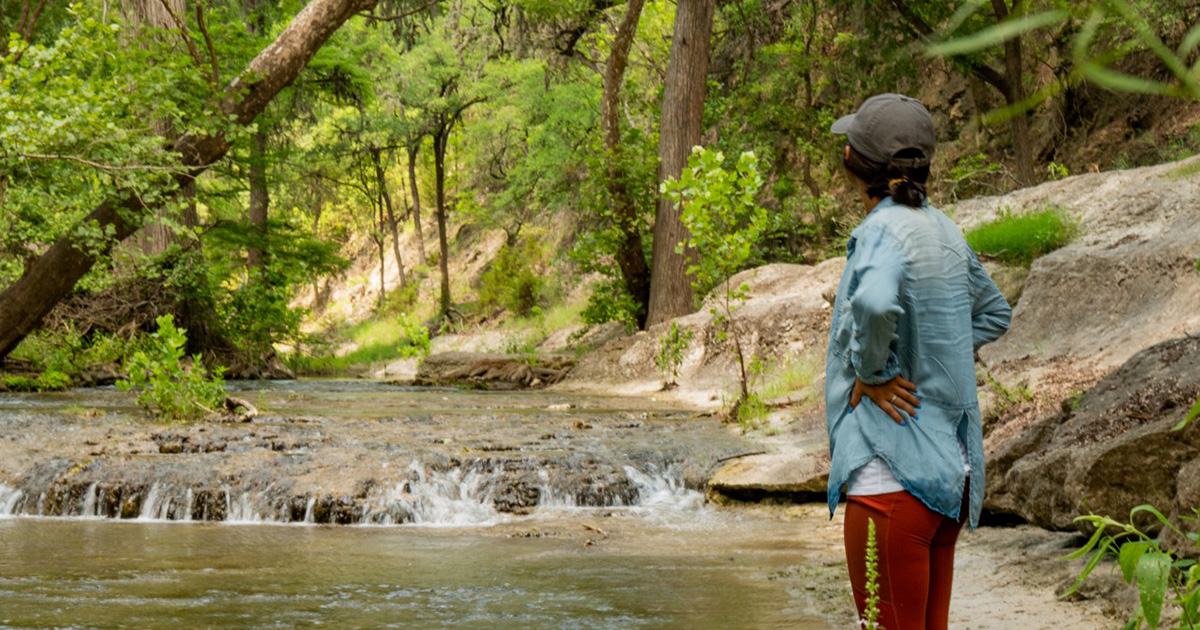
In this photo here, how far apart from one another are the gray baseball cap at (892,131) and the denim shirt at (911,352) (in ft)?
0.40

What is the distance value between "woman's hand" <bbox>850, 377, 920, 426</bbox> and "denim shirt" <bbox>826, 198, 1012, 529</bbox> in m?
0.02

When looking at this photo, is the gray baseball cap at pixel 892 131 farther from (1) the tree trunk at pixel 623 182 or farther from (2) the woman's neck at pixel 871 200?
(1) the tree trunk at pixel 623 182

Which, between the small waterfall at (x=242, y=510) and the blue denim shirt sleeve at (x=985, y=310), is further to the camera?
the small waterfall at (x=242, y=510)

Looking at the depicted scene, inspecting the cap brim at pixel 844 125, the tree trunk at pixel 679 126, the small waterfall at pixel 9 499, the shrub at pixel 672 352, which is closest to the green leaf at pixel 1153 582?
the cap brim at pixel 844 125

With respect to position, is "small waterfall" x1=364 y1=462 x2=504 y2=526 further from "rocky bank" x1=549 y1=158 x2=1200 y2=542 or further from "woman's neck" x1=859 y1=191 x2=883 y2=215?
"woman's neck" x1=859 y1=191 x2=883 y2=215

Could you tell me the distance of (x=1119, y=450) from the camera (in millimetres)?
4375

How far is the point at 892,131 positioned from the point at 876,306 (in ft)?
1.60

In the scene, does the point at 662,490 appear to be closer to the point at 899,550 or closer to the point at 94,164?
the point at 899,550

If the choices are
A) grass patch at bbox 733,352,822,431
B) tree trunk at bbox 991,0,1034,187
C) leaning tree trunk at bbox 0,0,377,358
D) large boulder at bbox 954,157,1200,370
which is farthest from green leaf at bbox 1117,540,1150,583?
tree trunk at bbox 991,0,1034,187

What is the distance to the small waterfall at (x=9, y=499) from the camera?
7949mm

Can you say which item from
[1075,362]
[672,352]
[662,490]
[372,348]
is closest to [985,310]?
[1075,362]

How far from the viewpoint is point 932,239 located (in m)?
2.68

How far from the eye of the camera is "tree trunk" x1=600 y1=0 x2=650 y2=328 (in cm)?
1827

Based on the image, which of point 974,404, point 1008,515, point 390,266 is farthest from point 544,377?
point 390,266
